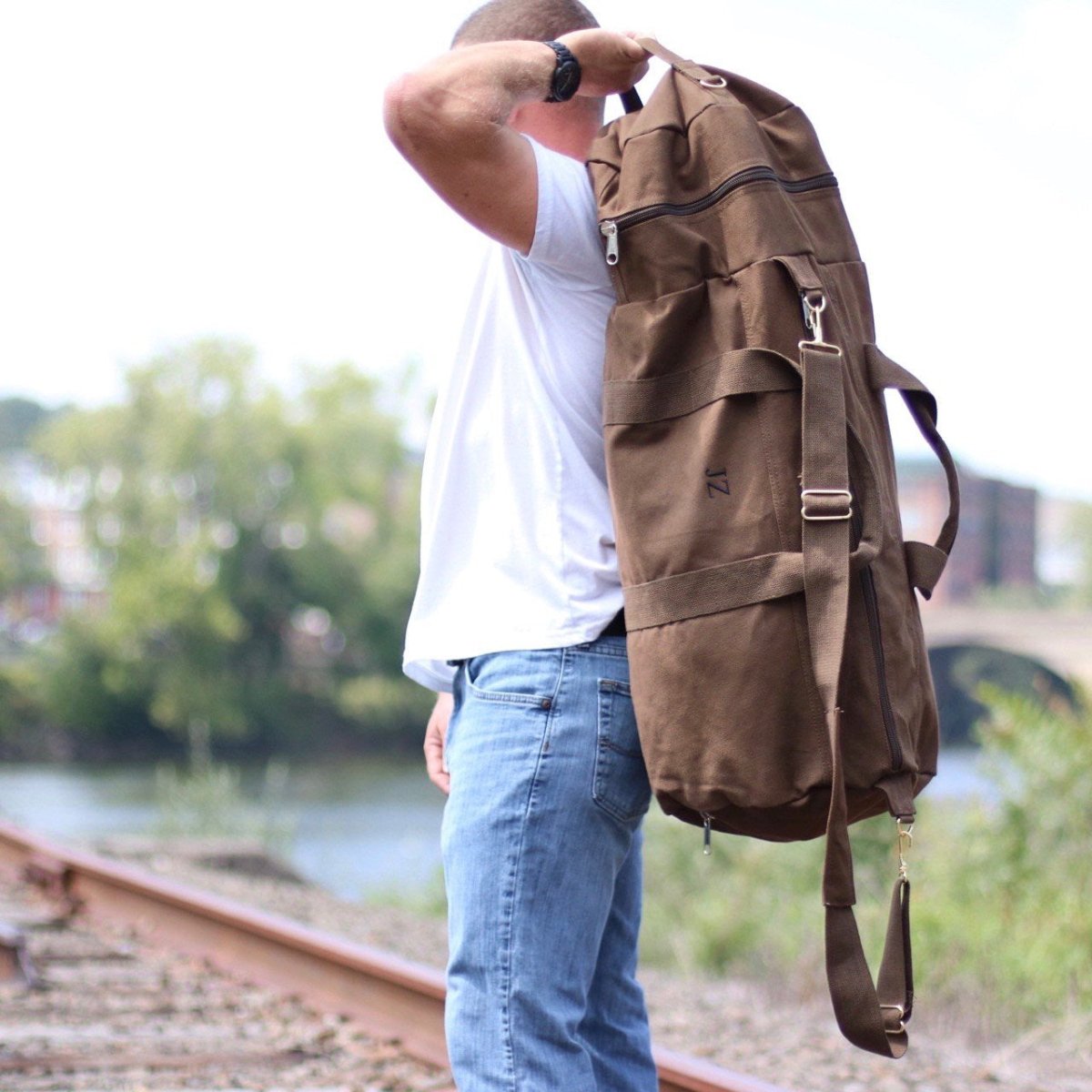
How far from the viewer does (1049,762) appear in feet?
20.9

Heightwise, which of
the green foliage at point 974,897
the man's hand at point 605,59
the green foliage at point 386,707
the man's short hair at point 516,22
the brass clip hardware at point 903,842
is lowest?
the green foliage at point 386,707

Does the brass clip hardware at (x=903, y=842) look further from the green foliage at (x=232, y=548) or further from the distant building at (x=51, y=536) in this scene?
the distant building at (x=51, y=536)

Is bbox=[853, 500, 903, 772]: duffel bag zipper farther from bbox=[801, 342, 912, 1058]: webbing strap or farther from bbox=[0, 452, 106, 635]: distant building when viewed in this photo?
bbox=[0, 452, 106, 635]: distant building

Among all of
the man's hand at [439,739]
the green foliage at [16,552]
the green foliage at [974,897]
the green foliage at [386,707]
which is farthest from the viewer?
the green foliage at [16,552]

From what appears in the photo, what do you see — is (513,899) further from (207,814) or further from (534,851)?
(207,814)

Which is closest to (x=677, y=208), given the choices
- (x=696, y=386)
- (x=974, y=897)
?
(x=696, y=386)

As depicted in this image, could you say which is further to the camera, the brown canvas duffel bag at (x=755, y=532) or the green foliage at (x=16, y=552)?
the green foliage at (x=16, y=552)

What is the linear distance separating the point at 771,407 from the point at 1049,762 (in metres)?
5.39

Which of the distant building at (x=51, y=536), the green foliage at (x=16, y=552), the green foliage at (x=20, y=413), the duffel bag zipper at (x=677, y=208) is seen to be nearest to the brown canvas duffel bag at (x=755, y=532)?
the duffel bag zipper at (x=677, y=208)

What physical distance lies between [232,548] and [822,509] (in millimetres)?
35871

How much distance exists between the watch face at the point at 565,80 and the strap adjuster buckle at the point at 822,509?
64 cm

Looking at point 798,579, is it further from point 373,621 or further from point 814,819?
point 373,621

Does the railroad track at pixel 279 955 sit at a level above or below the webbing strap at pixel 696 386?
below

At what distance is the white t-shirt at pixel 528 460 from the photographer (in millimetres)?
1676
